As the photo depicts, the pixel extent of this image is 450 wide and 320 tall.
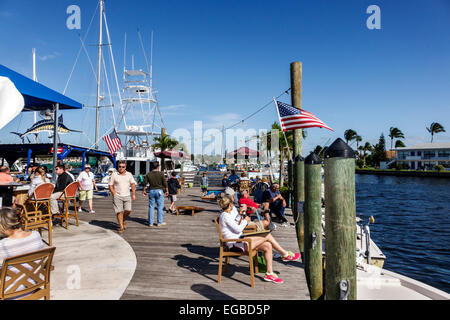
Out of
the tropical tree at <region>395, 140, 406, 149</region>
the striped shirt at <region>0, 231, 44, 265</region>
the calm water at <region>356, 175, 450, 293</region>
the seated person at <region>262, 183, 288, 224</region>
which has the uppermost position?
the tropical tree at <region>395, 140, 406, 149</region>

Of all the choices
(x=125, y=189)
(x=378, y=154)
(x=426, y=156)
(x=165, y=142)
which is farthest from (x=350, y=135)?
(x=125, y=189)

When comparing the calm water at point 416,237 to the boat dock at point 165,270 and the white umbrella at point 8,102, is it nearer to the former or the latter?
the boat dock at point 165,270

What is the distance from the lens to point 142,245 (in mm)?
5965

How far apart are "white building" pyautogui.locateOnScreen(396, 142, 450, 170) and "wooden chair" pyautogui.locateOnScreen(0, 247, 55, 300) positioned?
92.7 metres

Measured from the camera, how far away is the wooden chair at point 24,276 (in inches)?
101

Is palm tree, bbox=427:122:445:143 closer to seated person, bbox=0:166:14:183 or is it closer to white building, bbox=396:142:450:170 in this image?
white building, bbox=396:142:450:170

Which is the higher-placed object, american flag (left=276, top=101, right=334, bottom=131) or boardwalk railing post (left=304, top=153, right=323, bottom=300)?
A: american flag (left=276, top=101, right=334, bottom=131)

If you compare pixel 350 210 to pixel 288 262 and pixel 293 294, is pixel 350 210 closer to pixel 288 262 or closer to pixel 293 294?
pixel 293 294

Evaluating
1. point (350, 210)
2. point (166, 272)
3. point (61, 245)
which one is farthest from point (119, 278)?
point (350, 210)

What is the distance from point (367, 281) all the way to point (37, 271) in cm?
660

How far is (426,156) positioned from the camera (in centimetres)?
7794

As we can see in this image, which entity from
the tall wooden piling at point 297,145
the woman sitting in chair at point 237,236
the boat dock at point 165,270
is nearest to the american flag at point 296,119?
the tall wooden piling at point 297,145

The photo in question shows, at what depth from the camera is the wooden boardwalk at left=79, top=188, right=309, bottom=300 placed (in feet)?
12.5

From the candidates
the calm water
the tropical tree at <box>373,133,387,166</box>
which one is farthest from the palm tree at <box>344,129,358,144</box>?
the calm water
